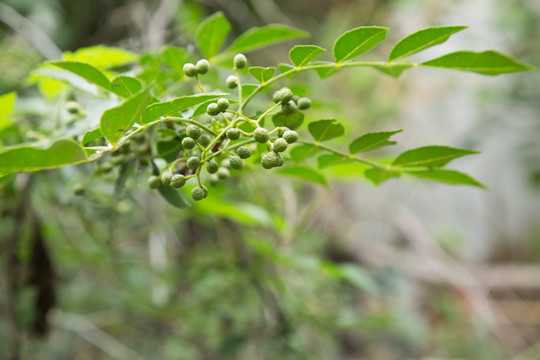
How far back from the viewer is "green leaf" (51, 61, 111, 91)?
43 centimetres

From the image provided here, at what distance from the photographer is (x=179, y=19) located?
5.28 feet

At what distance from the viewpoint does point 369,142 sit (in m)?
0.50

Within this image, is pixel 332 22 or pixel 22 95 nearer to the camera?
pixel 22 95

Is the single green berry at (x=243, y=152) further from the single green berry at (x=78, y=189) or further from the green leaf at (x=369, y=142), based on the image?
the single green berry at (x=78, y=189)

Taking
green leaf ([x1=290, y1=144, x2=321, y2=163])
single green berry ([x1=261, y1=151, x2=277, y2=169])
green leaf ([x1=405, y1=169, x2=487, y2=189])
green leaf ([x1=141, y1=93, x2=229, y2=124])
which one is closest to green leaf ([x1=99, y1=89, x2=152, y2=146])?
green leaf ([x1=141, y1=93, x2=229, y2=124])

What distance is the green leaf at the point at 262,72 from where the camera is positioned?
0.43m

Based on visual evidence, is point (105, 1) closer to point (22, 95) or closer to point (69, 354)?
point (22, 95)

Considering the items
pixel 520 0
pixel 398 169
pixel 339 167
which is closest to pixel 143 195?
pixel 339 167

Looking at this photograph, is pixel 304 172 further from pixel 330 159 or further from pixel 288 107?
pixel 288 107

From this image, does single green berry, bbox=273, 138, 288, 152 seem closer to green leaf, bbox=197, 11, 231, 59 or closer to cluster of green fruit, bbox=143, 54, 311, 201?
cluster of green fruit, bbox=143, 54, 311, 201

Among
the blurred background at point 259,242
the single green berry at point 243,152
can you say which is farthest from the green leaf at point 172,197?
the blurred background at point 259,242

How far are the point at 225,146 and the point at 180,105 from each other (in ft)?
0.23

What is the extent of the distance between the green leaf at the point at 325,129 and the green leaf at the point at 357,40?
0.24 feet

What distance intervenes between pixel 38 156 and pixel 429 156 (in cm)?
41
